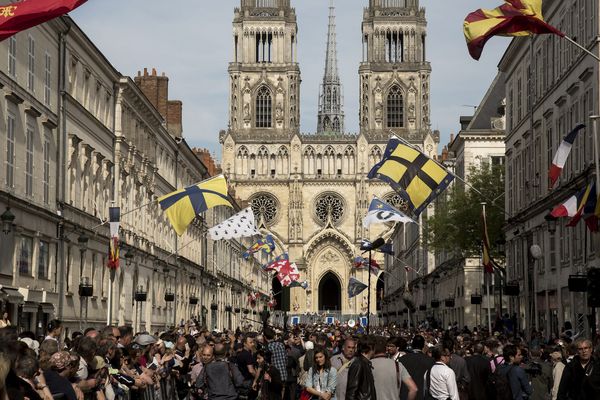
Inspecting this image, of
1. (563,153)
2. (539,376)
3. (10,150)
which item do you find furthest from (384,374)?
(10,150)

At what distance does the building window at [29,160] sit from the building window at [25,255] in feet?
4.54

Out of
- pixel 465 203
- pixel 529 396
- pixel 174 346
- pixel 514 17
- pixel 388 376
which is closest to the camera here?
pixel 388 376

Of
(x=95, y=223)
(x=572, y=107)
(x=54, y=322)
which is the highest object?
(x=572, y=107)

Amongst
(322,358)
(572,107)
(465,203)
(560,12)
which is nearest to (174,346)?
(322,358)

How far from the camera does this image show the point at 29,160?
34.1 m

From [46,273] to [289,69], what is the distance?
10911 centimetres

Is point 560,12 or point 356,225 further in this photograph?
point 356,225

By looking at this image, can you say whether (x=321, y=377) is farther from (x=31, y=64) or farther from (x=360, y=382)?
(x=31, y=64)

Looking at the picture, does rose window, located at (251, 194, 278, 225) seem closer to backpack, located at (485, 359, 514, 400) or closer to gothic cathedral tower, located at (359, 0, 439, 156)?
gothic cathedral tower, located at (359, 0, 439, 156)

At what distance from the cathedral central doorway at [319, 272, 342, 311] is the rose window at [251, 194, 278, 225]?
15.7 metres

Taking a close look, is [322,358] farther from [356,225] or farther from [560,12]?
[356,225]

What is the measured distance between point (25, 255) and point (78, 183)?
26.8ft

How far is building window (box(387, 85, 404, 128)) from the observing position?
142m

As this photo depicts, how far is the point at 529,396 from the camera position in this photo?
1809 centimetres
